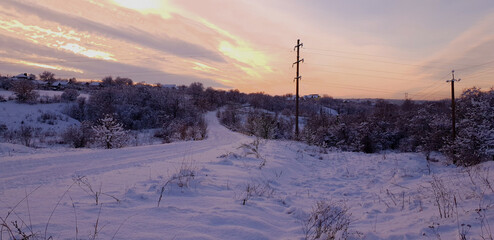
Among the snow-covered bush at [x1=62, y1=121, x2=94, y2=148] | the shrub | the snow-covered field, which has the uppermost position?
the shrub

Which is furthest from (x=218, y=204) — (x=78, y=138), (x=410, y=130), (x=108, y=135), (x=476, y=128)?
(x=410, y=130)

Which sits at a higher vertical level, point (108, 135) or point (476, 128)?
point (476, 128)

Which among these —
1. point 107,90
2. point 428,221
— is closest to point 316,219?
point 428,221

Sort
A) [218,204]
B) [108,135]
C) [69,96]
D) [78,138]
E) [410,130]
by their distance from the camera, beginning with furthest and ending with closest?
1. [69,96]
2. [410,130]
3. [78,138]
4. [108,135]
5. [218,204]

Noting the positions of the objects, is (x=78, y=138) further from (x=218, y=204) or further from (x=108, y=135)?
(x=218, y=204)

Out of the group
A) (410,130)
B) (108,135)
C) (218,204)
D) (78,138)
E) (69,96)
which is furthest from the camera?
(69,96)

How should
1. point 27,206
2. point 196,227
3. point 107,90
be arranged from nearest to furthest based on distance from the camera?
1. point 196,227
2. point 27,206
3. point 107,90

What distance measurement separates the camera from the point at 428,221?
381 cm

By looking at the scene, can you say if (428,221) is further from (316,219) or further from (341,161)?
(341,161)

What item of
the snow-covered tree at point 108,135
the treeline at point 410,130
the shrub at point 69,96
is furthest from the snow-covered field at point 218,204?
the shrub at point 69,96

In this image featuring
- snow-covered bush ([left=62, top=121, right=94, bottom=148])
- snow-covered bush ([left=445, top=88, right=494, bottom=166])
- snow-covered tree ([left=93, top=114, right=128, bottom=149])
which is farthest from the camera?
snow-covered bush ([left=62, top=121, right=94, bottom=148])

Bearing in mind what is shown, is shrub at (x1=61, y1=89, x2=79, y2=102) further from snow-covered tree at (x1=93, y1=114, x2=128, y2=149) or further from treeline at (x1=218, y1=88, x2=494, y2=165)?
snow-covered tree at (x1=93, y1=114, x2=128, y2=149)

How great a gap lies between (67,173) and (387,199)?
28.2 feet

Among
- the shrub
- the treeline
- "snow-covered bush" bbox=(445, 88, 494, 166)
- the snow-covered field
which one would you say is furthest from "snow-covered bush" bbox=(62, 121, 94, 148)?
"snow-covered bush" bbox=(445, 88, 494, 166)
